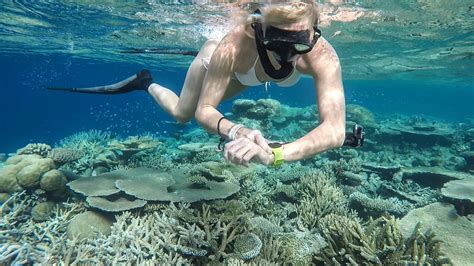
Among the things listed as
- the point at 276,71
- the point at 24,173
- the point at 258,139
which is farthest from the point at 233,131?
the point at 24,173

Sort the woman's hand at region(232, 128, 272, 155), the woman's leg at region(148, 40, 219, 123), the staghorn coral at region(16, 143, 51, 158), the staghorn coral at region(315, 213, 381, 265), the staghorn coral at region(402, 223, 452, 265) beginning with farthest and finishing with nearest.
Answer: the staghorn coral at region(16, 143, 51, 158), the woman's leg at region(148, 40, 219, 123), the staghorn coral at region(315, 213, 381, 265), the staghorn coral at region(402, 223, 452, 265), the woman's hand at region(232, 128, 272, 155)

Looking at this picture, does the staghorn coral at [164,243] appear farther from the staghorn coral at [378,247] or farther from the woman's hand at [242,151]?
the woman's hand at [242,151]

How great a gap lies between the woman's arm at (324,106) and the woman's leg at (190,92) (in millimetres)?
2000

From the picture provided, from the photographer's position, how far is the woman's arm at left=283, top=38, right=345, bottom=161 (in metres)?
3.37

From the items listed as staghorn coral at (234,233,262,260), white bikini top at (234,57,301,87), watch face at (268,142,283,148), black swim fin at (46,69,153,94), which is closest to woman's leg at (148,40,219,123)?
white bikini top at (234,57,301,87)

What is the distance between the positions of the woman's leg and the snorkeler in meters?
0.94

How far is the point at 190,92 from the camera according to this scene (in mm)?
5555

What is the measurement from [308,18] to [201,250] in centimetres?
317

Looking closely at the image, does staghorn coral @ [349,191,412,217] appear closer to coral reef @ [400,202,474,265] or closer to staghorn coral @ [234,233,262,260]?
coral reef @ [400,202,474,265]

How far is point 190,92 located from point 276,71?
7.72 feet

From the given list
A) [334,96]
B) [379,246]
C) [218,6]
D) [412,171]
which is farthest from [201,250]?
[218,6]

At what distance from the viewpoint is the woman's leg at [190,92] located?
534cm

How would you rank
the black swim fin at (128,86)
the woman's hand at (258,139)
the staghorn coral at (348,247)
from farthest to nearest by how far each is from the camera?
the black swim fin at (128,86)
the staghorn coral at (348,247)
the woman's hand at (258,139)

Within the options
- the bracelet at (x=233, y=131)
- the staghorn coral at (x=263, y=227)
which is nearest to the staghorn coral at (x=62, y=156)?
the staghorn coral at (x=263, y=227)
